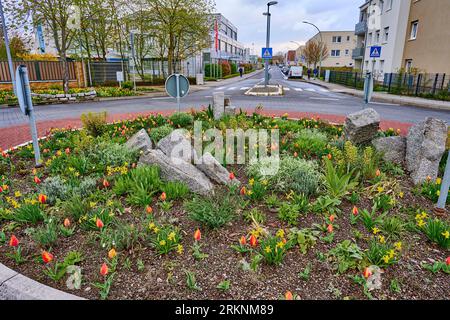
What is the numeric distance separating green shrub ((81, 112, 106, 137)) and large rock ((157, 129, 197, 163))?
7.42 ft

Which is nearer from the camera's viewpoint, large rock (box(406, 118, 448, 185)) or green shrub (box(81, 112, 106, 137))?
large rock (box(406, 118, 448, 185))

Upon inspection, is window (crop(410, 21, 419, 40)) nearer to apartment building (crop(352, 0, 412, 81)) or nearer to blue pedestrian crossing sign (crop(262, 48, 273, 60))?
apartment building (crop(352, 0, 412, 81))

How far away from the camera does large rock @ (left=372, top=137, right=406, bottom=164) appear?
511 centimetres

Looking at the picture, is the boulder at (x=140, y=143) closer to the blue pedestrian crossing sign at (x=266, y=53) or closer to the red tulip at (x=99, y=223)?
the red tulip at (x=99, y=223)

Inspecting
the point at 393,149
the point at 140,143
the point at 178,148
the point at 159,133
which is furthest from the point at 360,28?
the point at 178,148

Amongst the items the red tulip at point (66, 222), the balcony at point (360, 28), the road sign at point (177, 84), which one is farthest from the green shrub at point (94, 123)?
the balcony at point (360, 28)

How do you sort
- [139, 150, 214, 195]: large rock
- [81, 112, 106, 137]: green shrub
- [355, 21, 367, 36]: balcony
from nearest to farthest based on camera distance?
[139, 150, 214, 195]: large rock < [81, 112, 106, 137]: green shrub < [355, 21, 367, 36]: balcony

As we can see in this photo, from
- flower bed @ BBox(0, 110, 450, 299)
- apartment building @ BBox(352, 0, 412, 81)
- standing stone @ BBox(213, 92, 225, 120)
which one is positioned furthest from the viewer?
apartment building @ BBox(352, 0, 412, 81)

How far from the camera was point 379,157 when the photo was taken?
4.88 m

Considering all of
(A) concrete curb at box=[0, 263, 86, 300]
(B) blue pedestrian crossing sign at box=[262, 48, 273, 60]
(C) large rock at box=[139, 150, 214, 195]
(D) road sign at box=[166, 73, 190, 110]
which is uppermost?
(B) blue pedestrian crossing sign at box=[262, 48, 273, 60]

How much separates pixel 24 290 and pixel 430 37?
26.9 meters

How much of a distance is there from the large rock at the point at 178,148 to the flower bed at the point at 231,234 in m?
0.61

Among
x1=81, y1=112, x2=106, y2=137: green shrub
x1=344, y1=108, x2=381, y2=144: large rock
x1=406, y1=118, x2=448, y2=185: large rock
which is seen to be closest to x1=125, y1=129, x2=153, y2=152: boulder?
x1=81, y1=112, x2=106, y2=137: green shrub

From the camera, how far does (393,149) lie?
517 centimetres
